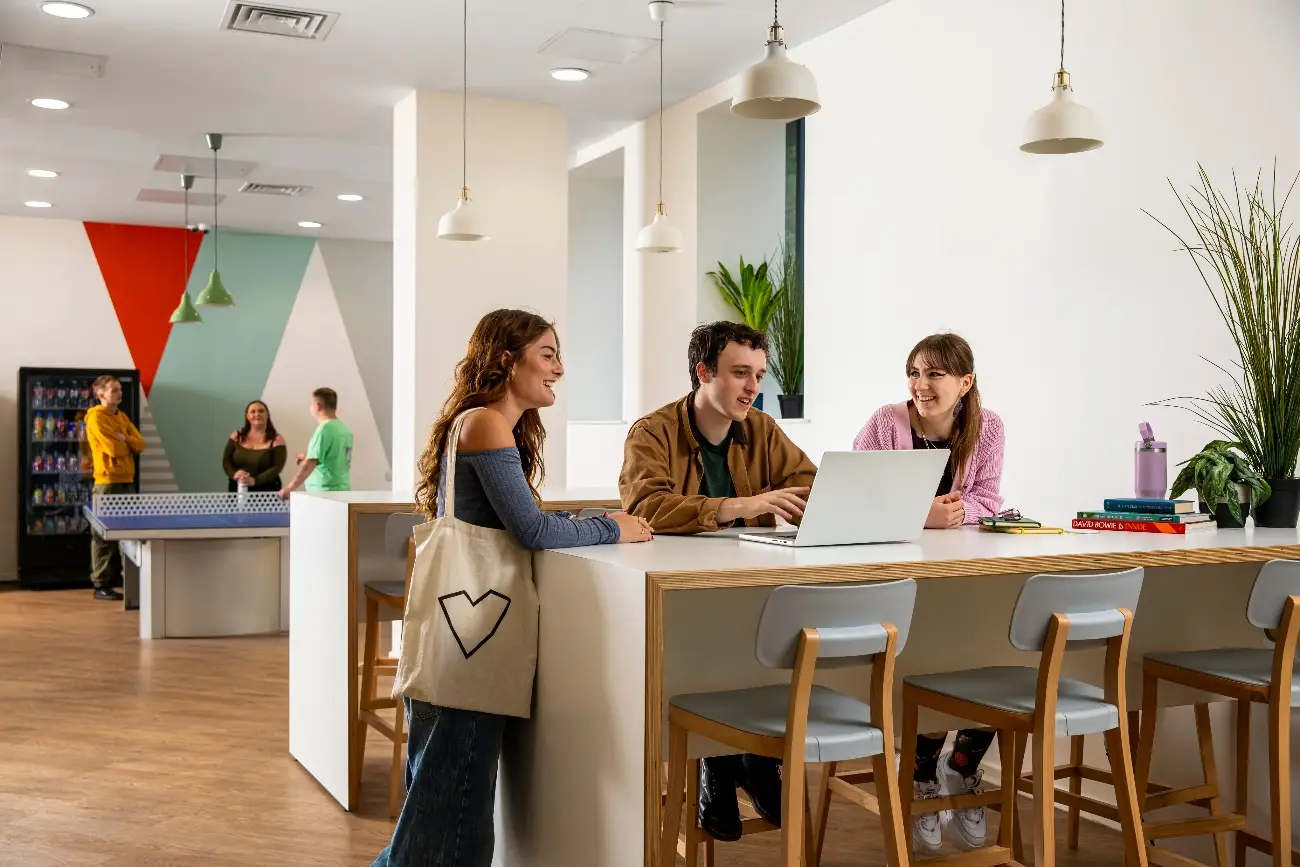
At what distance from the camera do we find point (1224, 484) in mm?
3090

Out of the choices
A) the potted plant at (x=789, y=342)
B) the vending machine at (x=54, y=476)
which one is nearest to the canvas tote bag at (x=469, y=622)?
the potted plant at (x=789, y=342)

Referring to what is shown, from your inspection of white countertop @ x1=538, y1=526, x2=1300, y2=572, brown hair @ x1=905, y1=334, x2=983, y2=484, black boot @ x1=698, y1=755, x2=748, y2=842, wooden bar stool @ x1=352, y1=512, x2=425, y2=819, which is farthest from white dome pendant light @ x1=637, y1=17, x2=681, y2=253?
black boot @ x1=698, y1=755, x2=748, y2=842

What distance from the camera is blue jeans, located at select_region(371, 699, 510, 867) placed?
2.49 meters

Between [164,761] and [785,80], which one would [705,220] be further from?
[164,761]

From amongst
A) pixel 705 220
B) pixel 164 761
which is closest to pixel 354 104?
pixel 705 220

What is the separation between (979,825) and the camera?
3.31 m

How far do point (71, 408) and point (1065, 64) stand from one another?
315 inches

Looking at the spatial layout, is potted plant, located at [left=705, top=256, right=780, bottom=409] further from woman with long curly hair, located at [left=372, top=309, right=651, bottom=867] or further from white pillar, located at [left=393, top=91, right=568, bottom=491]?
woman with long curly hair, located at [left=372, top=309, right=651, bottom=867]

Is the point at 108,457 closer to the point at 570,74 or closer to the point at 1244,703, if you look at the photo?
the point at 570,74

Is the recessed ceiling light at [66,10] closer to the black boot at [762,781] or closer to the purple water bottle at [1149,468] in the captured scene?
the black boot at [762,781]

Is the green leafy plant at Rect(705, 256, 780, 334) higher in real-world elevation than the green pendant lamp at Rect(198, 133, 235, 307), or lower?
lower

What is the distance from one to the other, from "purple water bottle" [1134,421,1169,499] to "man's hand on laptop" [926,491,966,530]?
574 millimetres

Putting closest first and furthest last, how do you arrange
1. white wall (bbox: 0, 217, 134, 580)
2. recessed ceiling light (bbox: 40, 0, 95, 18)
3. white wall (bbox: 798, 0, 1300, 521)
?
white wall (bbox: 798, 0, 1300, 521) → recessed ceiling light (bbox: 40, 0, 95, 18) → white wall (bbox: 0, 217, 134, 580)

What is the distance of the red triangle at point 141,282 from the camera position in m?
9.80
